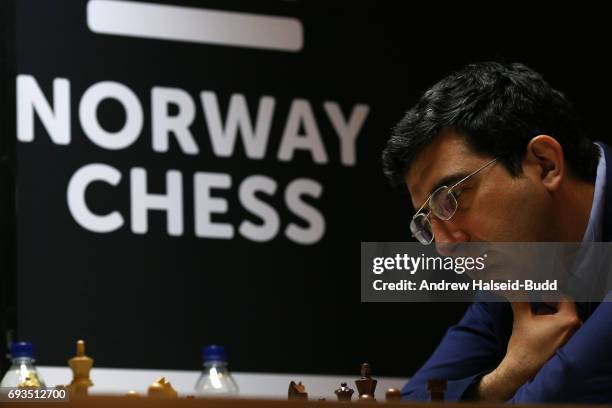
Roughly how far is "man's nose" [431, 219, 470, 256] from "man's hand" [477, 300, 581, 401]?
0.60 ft

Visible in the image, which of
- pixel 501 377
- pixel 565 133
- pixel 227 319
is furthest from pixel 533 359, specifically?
pixel 227 319

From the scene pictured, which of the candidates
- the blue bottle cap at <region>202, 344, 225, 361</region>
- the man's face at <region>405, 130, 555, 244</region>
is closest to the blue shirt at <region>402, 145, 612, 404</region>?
the man's face at <region>405, 130, 555, 244</region>

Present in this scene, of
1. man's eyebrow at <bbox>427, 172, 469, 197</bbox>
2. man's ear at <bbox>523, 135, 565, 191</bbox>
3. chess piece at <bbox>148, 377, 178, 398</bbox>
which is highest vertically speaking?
man's ear at <bbox>523, 135, 565, 191</bbox>

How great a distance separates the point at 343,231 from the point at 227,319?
0.47 m

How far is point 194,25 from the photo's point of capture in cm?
369

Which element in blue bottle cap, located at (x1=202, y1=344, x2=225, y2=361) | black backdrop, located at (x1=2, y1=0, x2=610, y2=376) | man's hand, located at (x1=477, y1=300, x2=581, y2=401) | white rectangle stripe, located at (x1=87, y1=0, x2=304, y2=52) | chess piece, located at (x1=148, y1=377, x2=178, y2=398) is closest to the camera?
chess piece, located at (x1=148, y1=377, x2=178, y2=398)

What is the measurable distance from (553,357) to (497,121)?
47 centimetres

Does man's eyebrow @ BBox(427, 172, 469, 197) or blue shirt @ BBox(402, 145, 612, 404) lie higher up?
man's eyebrow @ BBox(427, 172, 469, 197)

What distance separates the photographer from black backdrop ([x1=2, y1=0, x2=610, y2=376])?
3.38 metres

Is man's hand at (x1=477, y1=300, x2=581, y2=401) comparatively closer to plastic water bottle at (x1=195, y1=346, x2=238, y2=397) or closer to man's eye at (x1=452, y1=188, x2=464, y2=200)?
man's eye at (x1=452, y1=188, x2=464, y2=200)

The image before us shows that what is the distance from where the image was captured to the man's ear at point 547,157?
2.41 metres

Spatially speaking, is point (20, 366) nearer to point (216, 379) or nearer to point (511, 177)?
point (216, 379)

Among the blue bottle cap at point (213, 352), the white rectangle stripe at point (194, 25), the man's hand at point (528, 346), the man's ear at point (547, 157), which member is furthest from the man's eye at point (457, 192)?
the white rectangle stripe at point (194, 25)

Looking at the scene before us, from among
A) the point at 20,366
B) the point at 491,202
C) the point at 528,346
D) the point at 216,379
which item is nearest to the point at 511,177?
the point at 491,202
